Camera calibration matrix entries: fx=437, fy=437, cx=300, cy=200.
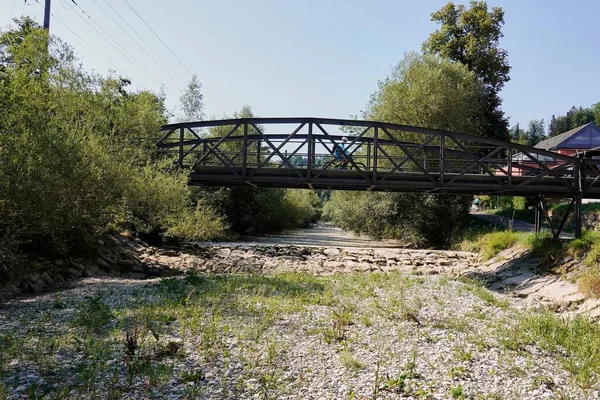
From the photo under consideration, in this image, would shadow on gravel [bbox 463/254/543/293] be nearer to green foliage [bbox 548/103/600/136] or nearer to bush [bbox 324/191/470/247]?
bush [bbox 324/191/470/247]

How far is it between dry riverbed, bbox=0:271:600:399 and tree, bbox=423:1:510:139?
30.9m

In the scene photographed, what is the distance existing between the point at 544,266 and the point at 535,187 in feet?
11.9

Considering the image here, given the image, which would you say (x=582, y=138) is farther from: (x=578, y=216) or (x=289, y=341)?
(x=289, y=341)

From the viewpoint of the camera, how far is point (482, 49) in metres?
37.7

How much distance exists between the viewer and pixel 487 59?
3722 centimetres

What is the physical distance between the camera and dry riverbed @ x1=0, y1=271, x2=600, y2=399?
5402 mm

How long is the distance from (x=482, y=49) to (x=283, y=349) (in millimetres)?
37943

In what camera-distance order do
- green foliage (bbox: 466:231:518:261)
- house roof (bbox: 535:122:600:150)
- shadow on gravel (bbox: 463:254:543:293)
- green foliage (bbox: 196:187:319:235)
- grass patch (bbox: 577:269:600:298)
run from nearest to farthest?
1. grass patch (bbox: 577:269:600:298)
2. shadow on gravel (bbox: 463:254:543:293)
3. green foliage (bbox: 466:231:518:261)
4. green foliage (bbox: 196:187:319:235)
5. house roof (bbox: 535:122:600:150)

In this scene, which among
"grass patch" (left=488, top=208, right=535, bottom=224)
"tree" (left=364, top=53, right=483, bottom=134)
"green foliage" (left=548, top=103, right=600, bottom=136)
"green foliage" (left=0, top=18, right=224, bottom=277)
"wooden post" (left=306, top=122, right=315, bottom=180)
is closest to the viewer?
"green foliage" (left=0, top=18, right=224, bottom=277)

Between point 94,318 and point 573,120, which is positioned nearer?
point 94,318

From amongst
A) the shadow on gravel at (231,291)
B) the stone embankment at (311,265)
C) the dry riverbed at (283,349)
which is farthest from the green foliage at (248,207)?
the dry riverbed at (283,349)

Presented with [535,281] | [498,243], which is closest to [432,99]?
[498,243]

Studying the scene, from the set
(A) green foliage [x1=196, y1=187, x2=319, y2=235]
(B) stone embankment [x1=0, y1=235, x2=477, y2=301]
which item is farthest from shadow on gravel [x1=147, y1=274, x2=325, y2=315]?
(A) green foliage [x1=196, y1=187, x2=319, y2=235]

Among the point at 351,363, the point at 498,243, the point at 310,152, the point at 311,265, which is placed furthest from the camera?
the point at 498,243
